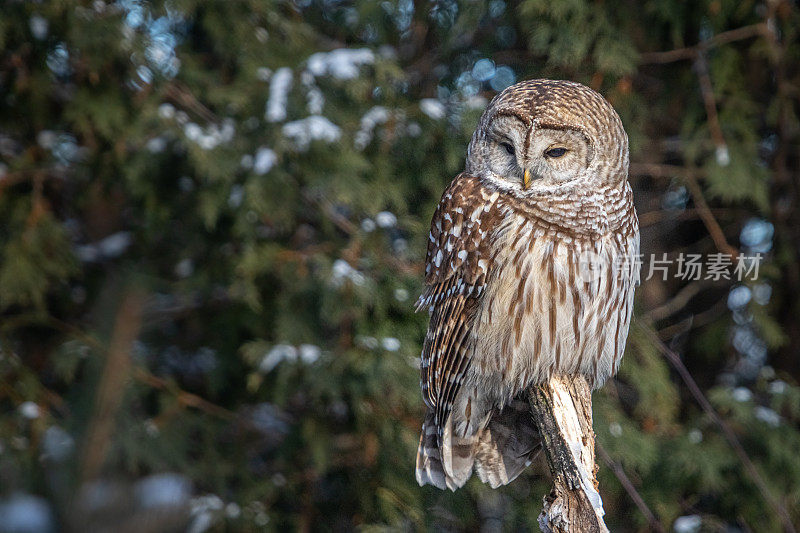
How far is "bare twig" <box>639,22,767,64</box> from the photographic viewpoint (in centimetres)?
469

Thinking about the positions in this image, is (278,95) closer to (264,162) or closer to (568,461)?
(264,162)

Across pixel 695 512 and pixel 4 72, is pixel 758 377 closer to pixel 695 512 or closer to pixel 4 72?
pixel 695 512

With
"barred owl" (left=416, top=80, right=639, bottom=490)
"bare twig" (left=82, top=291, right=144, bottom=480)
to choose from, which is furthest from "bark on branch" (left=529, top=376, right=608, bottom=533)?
"bare twig" (left=82, top=291, right=144, bottom=480)

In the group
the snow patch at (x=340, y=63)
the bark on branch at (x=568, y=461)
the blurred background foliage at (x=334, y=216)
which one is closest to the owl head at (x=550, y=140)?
the bark on branch at (x=568, y=461)

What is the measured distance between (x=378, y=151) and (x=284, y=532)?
7.27 ft

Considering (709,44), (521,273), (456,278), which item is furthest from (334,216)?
(709,44)

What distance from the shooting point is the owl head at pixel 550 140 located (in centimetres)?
263

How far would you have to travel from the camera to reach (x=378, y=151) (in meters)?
4.41

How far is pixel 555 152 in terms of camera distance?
8.82 ft

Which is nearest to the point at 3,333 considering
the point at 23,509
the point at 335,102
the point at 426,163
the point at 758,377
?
the point at 335,102

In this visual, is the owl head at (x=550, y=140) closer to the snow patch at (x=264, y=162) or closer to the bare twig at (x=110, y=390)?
the snow patch at (x=264, y=162)

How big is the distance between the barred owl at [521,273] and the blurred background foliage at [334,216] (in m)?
1.09

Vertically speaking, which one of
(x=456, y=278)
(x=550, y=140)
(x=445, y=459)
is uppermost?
(x=550, y=140)

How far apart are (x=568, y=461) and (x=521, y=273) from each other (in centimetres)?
66
